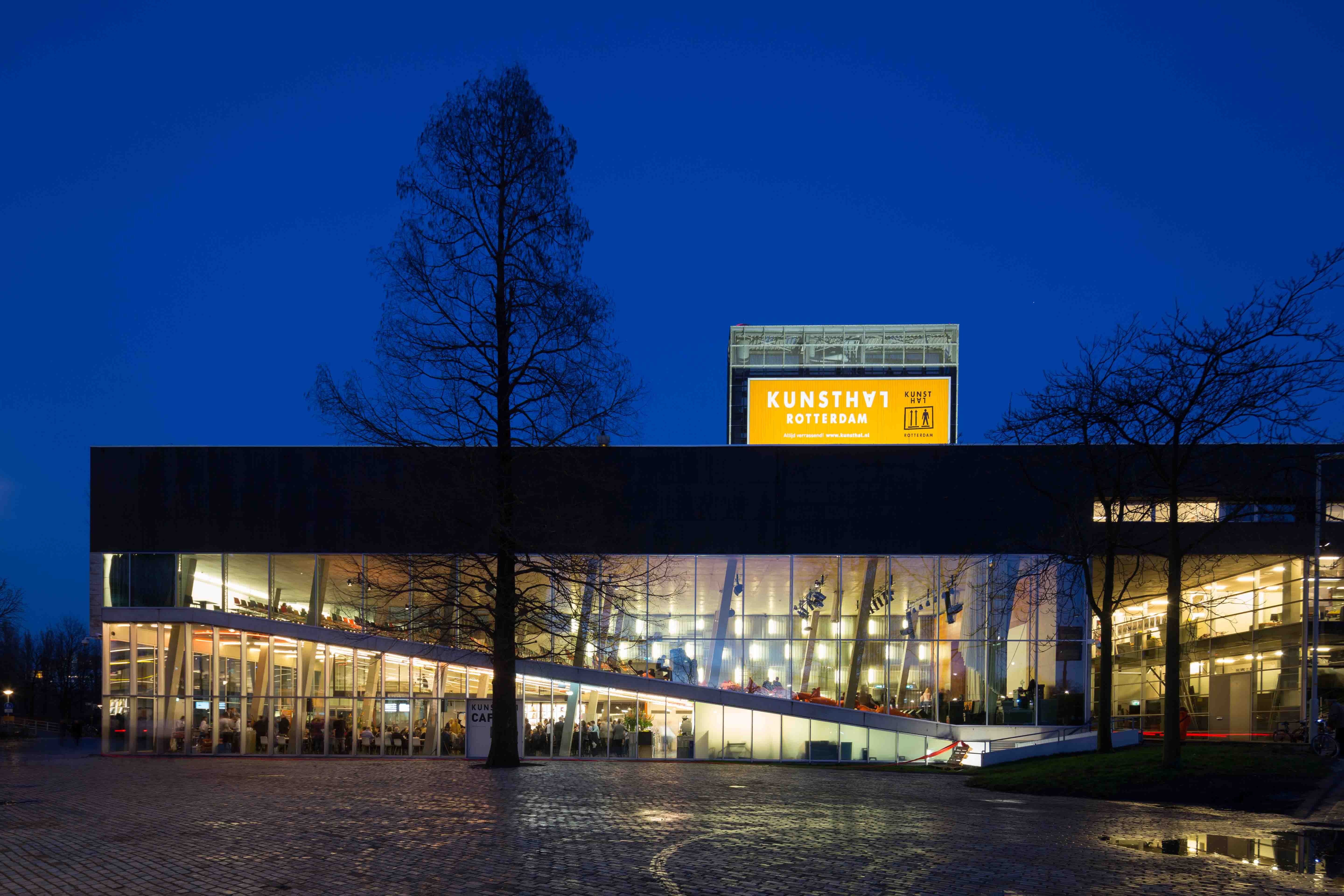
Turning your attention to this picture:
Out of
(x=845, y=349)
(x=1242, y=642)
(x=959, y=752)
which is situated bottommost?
(x=959, y=752)

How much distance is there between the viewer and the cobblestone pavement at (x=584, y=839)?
11.1 metres

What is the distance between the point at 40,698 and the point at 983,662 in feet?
430

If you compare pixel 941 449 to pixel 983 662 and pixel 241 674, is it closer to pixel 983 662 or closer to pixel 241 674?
pixel 983 662

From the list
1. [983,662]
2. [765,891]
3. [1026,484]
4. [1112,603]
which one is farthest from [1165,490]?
[765,891]

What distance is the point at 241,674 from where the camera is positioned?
37938 millimetres

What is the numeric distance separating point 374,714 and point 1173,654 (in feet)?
81.0

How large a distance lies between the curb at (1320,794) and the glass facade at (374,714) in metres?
15.4

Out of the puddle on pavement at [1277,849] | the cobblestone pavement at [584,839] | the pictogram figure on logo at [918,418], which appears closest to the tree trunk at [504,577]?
the cobblestone pavement at [584,839]

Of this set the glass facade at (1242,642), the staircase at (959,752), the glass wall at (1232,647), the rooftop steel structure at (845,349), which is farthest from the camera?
the rooftop steel structure at (845,349)

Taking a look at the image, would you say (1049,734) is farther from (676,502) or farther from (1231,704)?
(676,502)

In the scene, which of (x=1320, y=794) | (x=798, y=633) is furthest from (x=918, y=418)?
(x=1320, y=794)

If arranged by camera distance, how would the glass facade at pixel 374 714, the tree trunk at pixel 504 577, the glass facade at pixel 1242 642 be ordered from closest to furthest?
the tree trunk at pixel 504 577, the glass facade at pixel 374 714, the glass facade at pixel 1242 642

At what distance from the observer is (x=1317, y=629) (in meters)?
34.3

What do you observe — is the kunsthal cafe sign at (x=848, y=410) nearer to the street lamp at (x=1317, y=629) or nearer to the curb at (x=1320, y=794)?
the street lamp at (x=1317, y=629)
